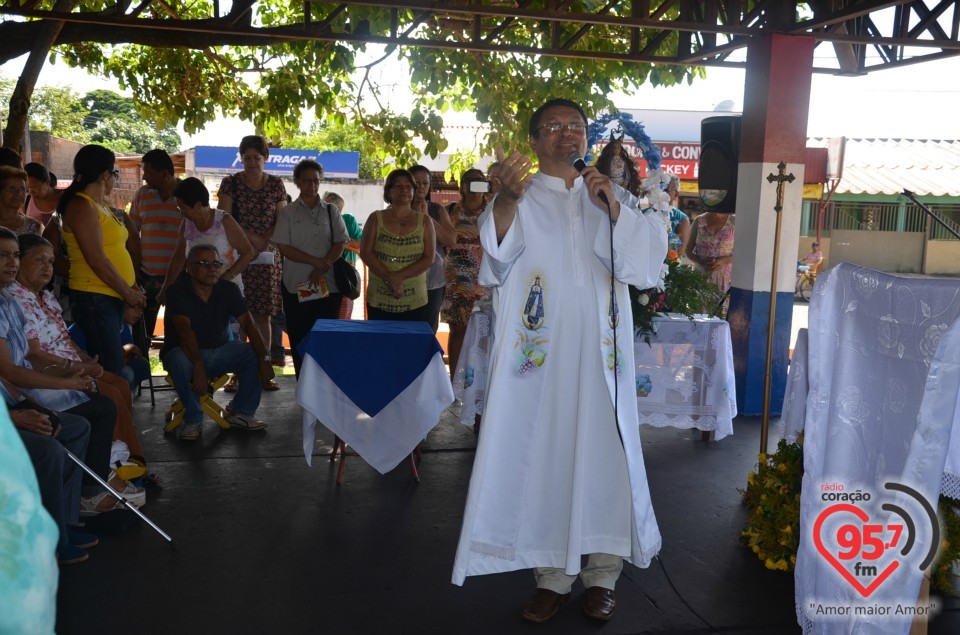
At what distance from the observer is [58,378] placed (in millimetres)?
3996

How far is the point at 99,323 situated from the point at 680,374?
367 centimetres

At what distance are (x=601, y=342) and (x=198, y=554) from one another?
6.81 feet

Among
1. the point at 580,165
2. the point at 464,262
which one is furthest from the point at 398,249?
the point at 580,165

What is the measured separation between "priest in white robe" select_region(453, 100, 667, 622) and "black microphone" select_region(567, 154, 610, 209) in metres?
0.02

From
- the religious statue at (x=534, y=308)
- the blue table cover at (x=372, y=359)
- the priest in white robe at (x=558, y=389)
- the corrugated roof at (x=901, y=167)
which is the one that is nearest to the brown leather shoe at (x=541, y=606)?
the priest in white robe at (x=558, y=389)

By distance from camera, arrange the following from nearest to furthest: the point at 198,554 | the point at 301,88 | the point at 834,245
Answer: the point at 198,554 < the point at 301,88 < the point at 834,245

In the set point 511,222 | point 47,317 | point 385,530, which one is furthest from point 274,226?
point 511,222

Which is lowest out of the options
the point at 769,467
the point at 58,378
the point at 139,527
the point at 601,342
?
the point at 139,527

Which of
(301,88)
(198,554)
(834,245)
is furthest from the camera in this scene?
(834,245)

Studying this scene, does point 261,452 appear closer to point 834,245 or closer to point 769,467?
point 769,467

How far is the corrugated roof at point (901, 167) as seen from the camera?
66.6ft

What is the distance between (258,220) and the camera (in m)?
7.14

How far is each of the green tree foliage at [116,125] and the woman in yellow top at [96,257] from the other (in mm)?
39629

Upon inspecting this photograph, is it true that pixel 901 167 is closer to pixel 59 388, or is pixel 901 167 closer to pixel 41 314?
pixel 41 314
